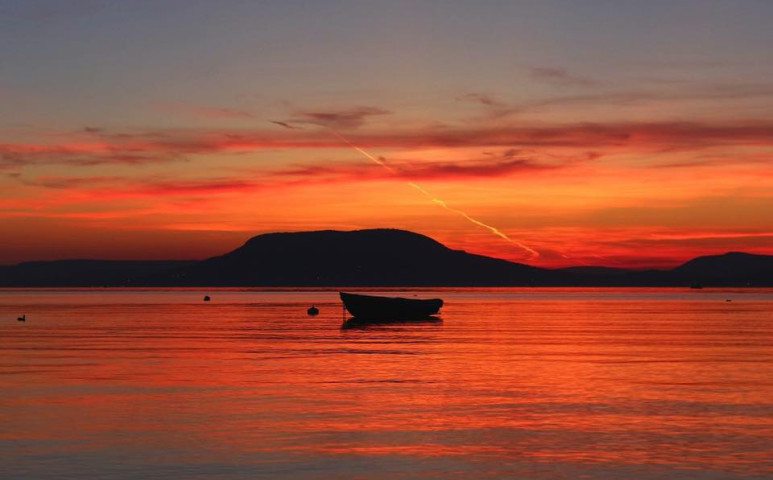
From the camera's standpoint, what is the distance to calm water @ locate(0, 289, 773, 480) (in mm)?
31469

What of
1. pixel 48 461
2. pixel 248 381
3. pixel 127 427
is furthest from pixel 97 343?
pixel 48 461

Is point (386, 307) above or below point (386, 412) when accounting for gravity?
above

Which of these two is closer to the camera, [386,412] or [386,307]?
[386,412]

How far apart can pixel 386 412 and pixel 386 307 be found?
110 metres

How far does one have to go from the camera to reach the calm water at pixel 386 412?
31.5 meters

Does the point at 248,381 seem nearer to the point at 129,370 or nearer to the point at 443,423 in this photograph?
the point at 129,370

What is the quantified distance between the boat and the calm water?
218ft

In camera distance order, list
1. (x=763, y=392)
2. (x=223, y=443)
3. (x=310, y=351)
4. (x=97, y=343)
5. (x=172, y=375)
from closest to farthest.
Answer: (x=223, y=443) < (x=763, y=392) < (x=172, y=375) < (x=310, y=351) < (x=97, y=343)

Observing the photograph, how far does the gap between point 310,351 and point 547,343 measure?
2313 centimetres

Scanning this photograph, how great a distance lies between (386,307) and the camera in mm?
153125

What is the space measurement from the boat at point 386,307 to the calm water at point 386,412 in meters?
66.4

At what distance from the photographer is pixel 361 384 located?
2115 inches

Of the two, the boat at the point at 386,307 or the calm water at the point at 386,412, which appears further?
the boat at the point at 386,307

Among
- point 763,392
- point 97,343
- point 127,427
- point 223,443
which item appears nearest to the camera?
point 223,443
